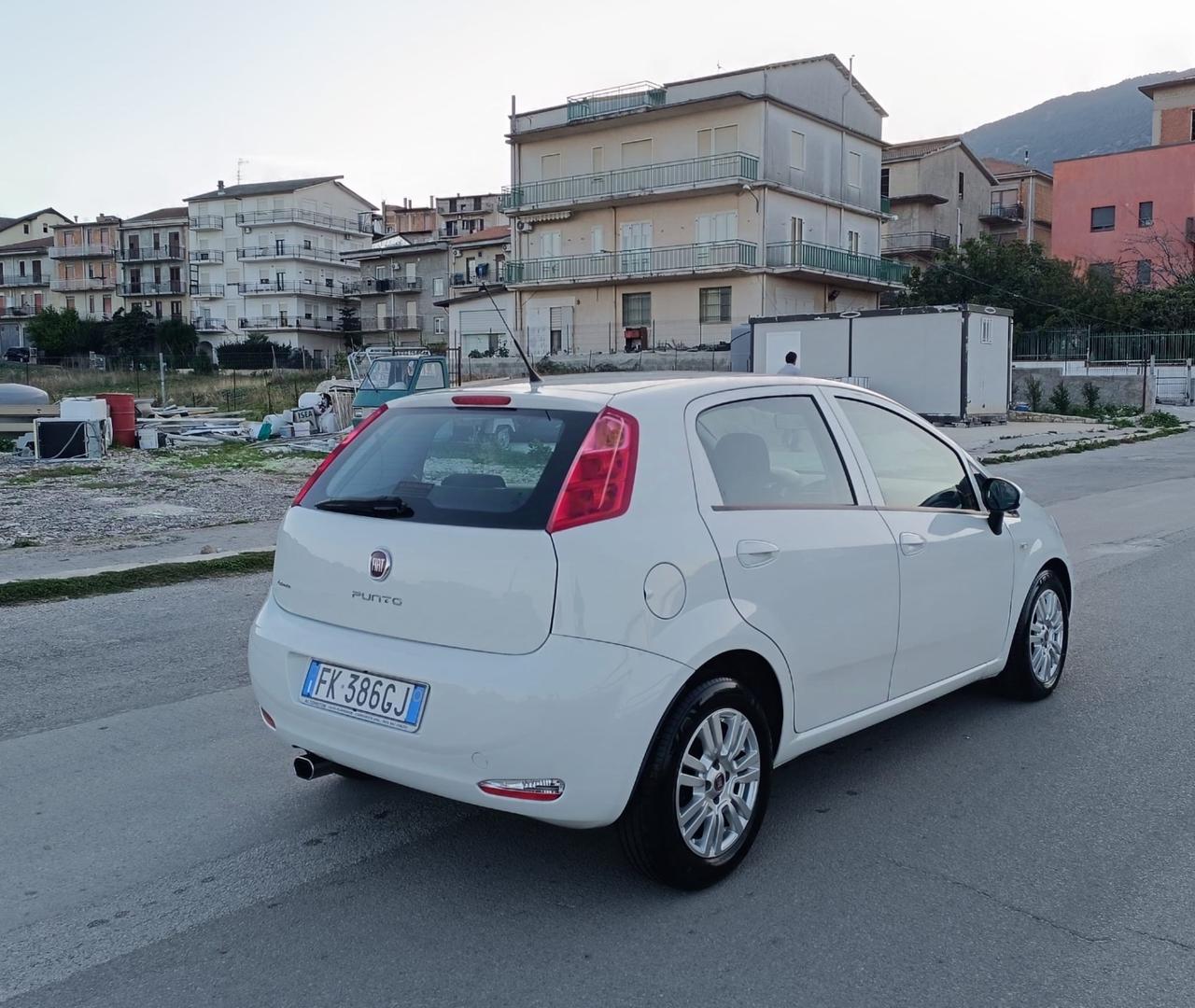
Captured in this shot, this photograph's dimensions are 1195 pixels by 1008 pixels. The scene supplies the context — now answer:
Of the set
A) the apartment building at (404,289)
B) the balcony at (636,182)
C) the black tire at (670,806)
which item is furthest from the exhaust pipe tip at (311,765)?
the apartment building at (404,289)

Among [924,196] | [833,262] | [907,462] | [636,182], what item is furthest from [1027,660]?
[924,196]

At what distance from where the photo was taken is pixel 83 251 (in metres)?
103

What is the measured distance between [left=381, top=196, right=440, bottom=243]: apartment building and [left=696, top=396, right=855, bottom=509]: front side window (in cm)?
8565

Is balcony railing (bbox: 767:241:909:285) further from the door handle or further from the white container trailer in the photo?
the door handle

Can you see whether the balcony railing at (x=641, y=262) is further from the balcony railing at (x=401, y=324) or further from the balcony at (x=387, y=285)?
the balcony railing at (x=401, y=324)

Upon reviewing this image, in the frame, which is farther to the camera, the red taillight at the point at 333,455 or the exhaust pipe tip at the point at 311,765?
the red taillight at the point at 333,455

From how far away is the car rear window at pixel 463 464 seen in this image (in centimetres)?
361

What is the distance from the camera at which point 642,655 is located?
346cm

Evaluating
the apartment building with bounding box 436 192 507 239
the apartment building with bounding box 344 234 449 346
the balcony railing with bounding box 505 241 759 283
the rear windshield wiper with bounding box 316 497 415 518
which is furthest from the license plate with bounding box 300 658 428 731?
the apartment building with bounding box 436 192 507 239

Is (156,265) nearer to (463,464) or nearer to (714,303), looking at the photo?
(714,303)

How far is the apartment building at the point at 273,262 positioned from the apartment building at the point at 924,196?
44033 millimetres

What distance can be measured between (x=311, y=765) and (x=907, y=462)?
273 cm

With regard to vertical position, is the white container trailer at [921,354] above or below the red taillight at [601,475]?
above

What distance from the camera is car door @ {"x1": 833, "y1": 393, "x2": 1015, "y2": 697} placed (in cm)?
464
